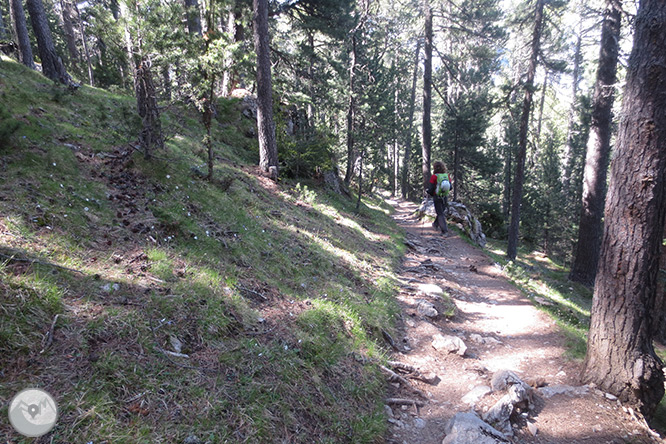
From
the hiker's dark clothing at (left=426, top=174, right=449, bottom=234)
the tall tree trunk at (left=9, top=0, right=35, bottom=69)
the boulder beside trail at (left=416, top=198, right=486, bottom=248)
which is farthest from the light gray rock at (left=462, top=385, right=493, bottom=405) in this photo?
the tall tree trunk at (left=9, top=0, right=35, bottom=69)

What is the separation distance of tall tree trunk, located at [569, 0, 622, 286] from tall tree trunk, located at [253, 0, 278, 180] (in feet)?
32.5

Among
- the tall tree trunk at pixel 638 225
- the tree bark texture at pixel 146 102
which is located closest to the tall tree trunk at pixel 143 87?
the tree bark texture at pixel 146 102

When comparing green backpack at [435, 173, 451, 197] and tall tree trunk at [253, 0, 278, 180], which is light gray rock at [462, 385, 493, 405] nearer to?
tall tree trunk at [253, 0, 278, 180]

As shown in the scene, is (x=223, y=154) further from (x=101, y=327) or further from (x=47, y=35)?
(x=101, y=327)

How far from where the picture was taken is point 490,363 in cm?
475

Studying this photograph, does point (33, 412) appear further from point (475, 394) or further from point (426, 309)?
point (426, 309)

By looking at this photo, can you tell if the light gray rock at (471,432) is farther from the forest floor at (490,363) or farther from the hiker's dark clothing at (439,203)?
the hiker's dark clothing at (439,203)

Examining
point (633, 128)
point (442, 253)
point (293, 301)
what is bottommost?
point (442, 253)

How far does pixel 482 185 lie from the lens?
2514cm

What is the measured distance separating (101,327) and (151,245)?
5.12 ft

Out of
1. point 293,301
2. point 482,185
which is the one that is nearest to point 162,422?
point 293,301

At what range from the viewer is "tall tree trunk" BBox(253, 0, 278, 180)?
9219 millimetres

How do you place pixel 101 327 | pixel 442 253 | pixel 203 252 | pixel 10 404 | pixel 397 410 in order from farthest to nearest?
pixel 442 253
pixel 203 252
pixel 397 410
pixel 101 327
pixel 10 404

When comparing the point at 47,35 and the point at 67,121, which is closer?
the point at 67,121
